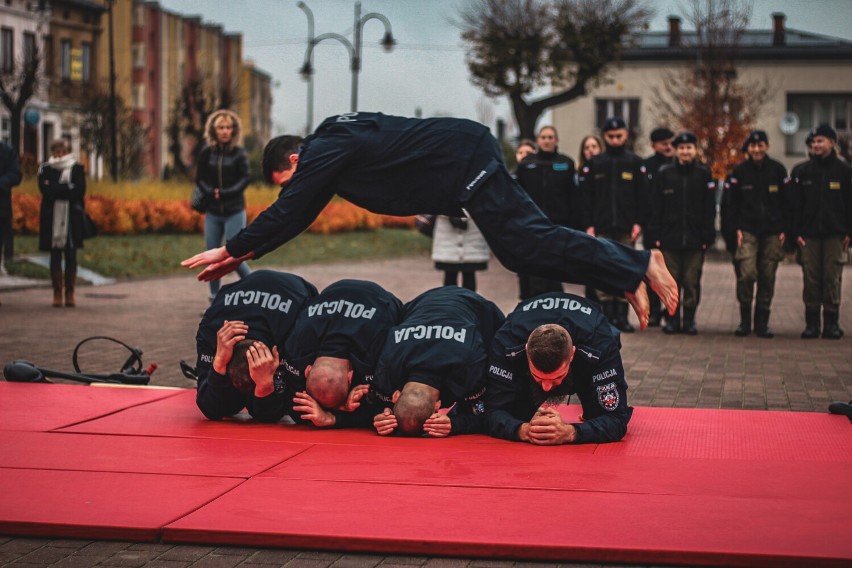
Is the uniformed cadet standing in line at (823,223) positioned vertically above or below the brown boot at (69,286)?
above

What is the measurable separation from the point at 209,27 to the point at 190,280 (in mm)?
A: 62570

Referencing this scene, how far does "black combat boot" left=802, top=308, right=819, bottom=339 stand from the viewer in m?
12.2

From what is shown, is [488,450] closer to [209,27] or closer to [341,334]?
[341,334]

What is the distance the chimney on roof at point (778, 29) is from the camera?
56.2m

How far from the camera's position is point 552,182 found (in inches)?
496

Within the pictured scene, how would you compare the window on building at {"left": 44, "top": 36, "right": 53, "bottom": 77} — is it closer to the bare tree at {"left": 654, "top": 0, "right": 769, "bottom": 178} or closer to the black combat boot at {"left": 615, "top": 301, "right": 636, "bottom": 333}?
the bare tree at {"left": 654, "top": 0, "right": 769, "bottom": 178}

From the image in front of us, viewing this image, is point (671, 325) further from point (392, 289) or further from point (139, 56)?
point (139, 56)

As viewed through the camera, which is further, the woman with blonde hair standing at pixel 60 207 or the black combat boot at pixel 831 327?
the woman with blonde hair standing at pixel 60 207

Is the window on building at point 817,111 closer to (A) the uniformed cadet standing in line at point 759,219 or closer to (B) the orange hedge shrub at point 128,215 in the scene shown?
(B) the orange hedge shrub at point 128,215

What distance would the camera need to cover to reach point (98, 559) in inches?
170

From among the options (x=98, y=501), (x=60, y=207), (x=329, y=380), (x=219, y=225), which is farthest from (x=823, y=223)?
(x=98, y=501)

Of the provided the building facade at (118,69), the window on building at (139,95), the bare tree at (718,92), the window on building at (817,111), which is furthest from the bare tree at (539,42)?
the window on building at (139,95)

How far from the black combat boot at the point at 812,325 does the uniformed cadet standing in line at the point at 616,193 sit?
5.81 feet

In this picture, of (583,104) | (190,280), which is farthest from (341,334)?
(583,104)
